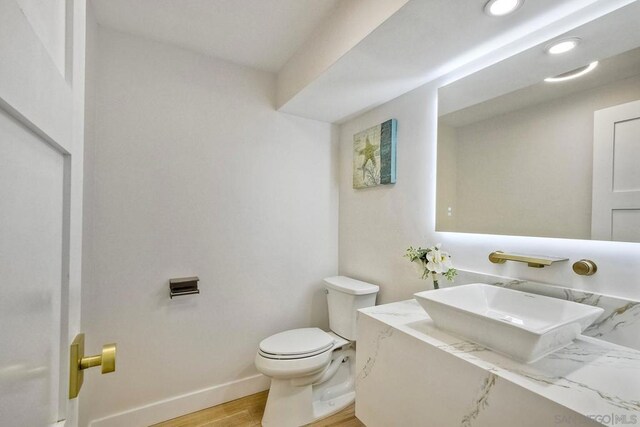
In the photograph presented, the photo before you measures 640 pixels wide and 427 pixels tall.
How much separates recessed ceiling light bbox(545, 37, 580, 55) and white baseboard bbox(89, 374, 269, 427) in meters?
2.51

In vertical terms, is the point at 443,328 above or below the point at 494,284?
below

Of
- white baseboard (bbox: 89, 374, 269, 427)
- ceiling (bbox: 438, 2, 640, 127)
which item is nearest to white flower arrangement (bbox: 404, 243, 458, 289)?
ceiling (bbox: 438, 2, 640, 127)

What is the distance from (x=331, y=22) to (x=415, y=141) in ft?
2.70

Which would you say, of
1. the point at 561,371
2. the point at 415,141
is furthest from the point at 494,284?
the point at 415,141

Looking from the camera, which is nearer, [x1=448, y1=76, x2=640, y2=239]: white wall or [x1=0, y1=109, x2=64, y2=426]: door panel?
[x1=0, y1=109, x2=64, y2=426]: door panel

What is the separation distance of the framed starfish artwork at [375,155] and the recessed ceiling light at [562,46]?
2.75 feet

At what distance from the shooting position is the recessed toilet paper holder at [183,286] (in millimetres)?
1723

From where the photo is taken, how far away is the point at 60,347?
477mm

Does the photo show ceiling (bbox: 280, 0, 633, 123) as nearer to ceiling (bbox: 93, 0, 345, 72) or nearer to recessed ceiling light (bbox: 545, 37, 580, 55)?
A: recessed ceiling light (bbox: 545, 37, 580, 55)

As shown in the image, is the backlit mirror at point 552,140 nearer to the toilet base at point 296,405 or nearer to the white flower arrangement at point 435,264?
the white flower arrangement at point 435,264

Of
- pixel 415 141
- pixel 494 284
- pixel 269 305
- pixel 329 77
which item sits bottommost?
pixel 269 305

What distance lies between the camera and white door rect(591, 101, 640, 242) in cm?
98

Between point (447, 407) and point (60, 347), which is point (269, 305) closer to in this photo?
point (447, 407)

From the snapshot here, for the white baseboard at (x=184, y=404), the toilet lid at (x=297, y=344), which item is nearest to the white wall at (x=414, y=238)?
the toilet lid at (x=297, y=344)
